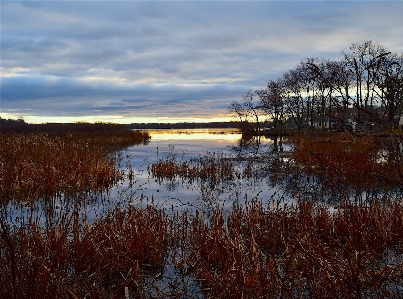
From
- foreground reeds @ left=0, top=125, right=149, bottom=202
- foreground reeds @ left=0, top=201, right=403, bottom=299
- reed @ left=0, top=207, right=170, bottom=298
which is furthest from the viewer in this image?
foreground reeds @ left=0, top=125, right=149, bottom=202

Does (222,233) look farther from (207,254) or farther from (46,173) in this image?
(46,173)

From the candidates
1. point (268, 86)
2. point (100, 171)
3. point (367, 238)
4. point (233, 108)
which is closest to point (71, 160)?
point (100, 171)

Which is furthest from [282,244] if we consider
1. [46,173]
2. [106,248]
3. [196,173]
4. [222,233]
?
[196,173]

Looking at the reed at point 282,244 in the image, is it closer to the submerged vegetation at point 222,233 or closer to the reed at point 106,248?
the submerged vegetation at point 222,233

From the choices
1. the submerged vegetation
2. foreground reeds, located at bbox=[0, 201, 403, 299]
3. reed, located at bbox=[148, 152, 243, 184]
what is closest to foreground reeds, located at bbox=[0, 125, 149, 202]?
the submerged vegetation

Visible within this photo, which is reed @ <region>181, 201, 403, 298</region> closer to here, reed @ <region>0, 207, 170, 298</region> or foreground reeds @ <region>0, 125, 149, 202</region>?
reed @ <region>0, 207, 170, 298</region>

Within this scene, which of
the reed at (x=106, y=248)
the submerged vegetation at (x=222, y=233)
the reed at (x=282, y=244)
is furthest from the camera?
the reed at (x=106, y=248)

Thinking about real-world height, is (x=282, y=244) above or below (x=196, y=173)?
below

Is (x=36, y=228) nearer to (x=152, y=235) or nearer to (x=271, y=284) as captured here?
(x=152, y=235)

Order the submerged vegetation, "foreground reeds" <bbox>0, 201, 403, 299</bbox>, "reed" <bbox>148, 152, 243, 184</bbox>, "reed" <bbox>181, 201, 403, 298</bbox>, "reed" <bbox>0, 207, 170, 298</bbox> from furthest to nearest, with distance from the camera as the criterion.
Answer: "reed" <bbox>148, 152, 243, 184</bbox> < "reed" <bbox>0, 207, 170, 298</bbox> < "reed" <bbox>181, 201, 403, 298</bbox> < "foreground reeds" <bbox>0, 201, 403, 299</bbox> < the submerged vegetation

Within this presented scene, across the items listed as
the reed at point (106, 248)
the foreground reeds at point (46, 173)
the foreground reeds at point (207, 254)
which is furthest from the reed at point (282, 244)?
the foreground reeds at point (46, 173)

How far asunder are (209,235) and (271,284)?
1.65m

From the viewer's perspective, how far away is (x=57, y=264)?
4.52 meters

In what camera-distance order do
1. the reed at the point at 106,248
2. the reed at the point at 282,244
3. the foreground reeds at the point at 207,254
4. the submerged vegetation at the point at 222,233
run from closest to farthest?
the submerged vegetation at the point at 222,233 < the foreground reeds at the point at 207,254 < the reed at the point at 282,244 < the reed at the point at 106,248
